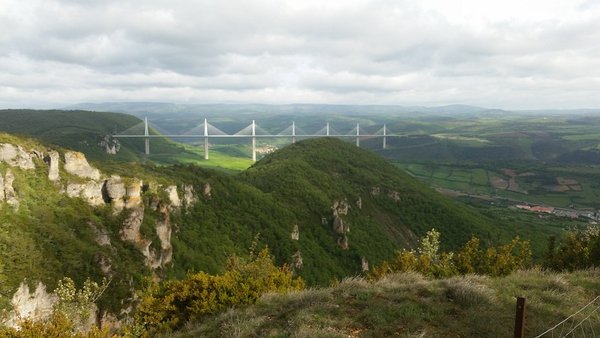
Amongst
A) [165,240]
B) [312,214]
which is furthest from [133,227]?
[312,214]

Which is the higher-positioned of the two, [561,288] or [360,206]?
[561,288]

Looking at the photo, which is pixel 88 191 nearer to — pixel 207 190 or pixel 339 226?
pixel 207 190

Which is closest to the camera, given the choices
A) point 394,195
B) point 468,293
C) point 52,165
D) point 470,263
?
point 468,293

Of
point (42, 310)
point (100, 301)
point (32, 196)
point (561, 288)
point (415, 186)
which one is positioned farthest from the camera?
point (415, 186)

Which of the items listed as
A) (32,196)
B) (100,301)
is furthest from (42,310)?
(32,196)

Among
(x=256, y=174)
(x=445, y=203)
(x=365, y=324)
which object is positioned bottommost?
(x=445, y=203)

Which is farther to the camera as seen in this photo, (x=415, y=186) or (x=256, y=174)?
(x=415, y=186)

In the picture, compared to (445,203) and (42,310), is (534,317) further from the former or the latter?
(445,203)
